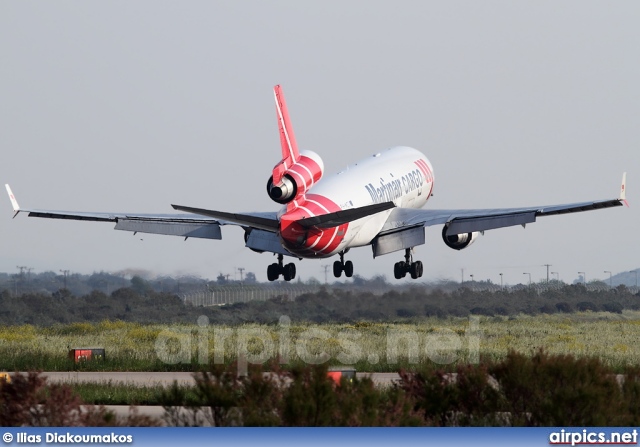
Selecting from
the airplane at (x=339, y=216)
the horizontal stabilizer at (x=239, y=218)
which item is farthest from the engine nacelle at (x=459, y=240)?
the horizontal stabilizer at (x=239, y=218)

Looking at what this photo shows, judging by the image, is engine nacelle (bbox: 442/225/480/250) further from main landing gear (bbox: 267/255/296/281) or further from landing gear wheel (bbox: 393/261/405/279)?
→ main landing gear (bbox: 267/255/296/281)

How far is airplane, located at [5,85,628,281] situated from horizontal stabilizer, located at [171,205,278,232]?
7cm

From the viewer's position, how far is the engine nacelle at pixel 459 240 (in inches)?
2281

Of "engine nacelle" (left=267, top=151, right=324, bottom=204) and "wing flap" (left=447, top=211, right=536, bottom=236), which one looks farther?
"wing flap" (left=447, top=211, right=536, bottom=236)

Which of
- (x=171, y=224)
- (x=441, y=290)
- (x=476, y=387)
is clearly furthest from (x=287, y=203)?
(x=476, y=387)

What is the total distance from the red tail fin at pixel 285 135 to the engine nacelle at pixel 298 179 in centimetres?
58

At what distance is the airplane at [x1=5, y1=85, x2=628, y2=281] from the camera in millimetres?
47906

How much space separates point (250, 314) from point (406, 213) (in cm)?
1305

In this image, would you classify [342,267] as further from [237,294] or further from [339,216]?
[237,294]

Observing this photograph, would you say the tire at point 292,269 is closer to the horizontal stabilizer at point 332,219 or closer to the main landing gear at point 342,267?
the main landing gear at point 342,267

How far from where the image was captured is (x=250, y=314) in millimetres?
67250

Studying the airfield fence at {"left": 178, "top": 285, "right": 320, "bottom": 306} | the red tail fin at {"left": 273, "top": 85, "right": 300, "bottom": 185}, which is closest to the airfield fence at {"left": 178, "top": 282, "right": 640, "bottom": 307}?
the airfield fence at {"left": 178, "top": 285, "right": 320, "bottom": 306}

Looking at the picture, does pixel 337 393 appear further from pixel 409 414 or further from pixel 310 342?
pixel 310 342

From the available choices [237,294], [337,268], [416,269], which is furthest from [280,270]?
[237,294]
